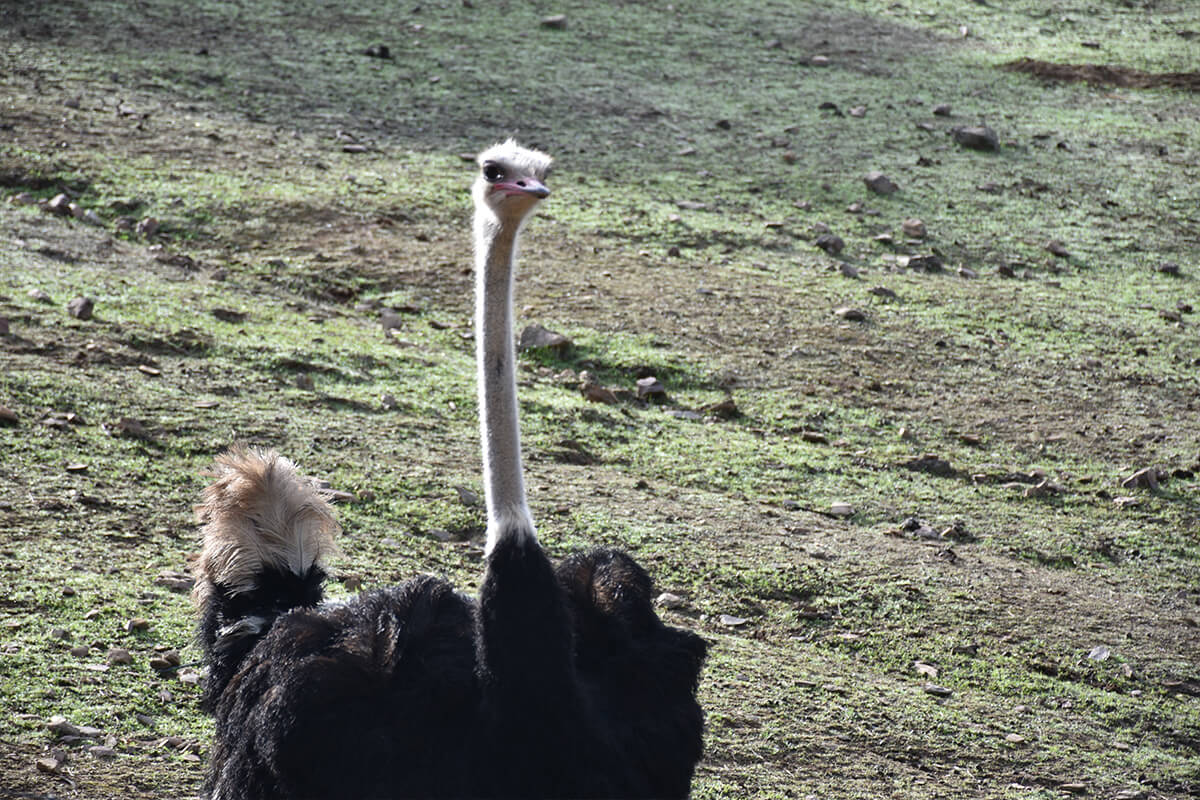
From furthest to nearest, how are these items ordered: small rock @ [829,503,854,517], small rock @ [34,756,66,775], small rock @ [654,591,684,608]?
small rock @ [829,503,854,517], small rock @ [654,591,684,608], small rock @ [34,756,66,775]

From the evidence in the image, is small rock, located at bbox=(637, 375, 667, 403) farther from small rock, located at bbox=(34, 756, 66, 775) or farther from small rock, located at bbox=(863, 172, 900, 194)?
small rock, located at bbox=(34, 756, 66, 775)

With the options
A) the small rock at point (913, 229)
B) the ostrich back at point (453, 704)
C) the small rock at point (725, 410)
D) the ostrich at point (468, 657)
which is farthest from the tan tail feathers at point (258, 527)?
the small rock at point (913, 229)

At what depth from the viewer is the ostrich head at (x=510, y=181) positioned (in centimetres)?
323

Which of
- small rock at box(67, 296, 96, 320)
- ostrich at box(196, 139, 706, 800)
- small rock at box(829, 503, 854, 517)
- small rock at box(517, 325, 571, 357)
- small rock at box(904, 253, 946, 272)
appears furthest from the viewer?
small rock at box(904, 253, 946, 272)

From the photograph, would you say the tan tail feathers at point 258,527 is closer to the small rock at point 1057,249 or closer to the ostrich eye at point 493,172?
the ostrich eye at point 493,172

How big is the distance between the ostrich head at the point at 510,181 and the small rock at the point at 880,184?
19.2ft

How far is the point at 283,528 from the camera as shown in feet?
12.0

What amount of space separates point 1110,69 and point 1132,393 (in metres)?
5.85

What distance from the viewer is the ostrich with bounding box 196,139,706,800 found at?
2.91 meters

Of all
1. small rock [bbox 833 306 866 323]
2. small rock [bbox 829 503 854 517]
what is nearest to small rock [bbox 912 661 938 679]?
small rock [bbox 829 503 854 517]

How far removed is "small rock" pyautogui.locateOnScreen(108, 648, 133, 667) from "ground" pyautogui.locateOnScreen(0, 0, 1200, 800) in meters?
0.01

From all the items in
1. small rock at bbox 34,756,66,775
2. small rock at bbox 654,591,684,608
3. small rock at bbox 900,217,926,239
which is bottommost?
small rock at bbox 654,591,684,608

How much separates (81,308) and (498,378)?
11.4 feet

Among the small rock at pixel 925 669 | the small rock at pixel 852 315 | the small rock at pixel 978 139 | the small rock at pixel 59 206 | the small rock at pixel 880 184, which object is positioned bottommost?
the small rock at pixel 925 669
